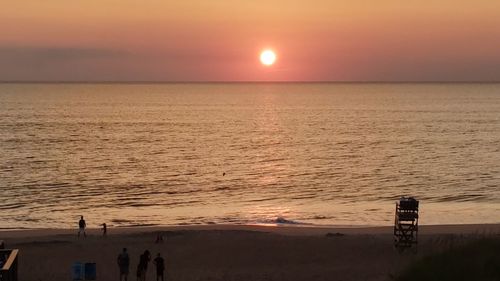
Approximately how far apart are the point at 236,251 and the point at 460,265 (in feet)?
46.8

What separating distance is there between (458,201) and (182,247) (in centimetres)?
2508

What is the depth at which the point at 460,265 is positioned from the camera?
15922 mm

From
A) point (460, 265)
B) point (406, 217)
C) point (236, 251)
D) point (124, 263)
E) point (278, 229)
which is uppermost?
point (460, 265)

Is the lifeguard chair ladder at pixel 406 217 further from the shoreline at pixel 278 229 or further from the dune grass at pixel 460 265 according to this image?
the dune grass at pixel 460 265

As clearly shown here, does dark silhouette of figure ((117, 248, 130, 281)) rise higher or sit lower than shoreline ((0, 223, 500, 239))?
higher

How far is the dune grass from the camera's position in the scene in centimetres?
1537

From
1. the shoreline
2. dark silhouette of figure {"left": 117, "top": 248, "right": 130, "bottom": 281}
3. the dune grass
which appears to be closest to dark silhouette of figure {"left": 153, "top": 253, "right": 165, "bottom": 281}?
dark silhouette of figure {"left": 117, "top": 248, "right": 130, "bottom": 281}

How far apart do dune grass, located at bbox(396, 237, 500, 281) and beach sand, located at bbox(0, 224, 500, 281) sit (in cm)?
420

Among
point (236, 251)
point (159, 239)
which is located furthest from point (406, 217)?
point (159, 239)

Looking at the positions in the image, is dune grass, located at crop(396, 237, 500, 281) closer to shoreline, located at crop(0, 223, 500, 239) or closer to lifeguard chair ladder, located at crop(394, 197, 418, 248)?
lifeguard chair ladder, located at crop(394, 197, 418, 248)

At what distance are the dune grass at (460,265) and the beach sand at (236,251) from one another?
13.8ft

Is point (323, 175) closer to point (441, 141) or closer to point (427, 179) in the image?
point (427, 179)

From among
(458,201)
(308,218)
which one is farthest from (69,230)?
(458,201)

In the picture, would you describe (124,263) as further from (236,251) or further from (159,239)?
(159,239)
